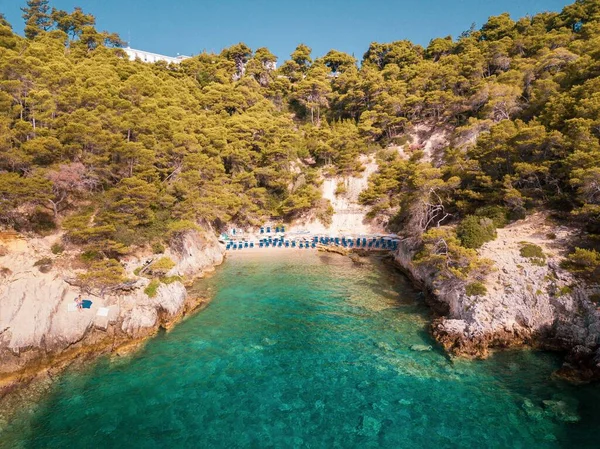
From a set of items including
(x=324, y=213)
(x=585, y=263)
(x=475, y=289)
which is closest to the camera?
(x=585, y=263)

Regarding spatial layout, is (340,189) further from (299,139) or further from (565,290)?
(565,290)

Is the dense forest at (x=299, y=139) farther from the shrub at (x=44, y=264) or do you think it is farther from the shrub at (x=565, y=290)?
the shrub at (x=44, y=264)

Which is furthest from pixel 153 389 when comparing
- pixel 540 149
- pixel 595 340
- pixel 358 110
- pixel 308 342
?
pixel 358 110

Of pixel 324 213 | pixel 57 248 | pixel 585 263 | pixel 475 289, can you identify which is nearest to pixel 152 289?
pixel 57 248

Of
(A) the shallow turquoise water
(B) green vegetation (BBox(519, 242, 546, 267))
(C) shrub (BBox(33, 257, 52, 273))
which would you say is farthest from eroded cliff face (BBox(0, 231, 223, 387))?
(B) green vegetation (BBox(519, 242, 546, 267))

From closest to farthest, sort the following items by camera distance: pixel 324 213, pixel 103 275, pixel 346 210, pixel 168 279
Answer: pixel 103 275 < pixel 168 279 < pixel 324 213 < pixel 346 210

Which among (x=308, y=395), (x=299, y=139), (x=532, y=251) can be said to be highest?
(x=299, y=139)

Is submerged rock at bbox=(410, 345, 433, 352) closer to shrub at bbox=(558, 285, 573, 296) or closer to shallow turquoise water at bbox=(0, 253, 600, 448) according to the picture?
shallow turquoise water at bbox=(0, 253, 600, 448)

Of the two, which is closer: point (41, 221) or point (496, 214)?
point (41, 221)
